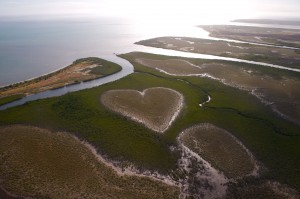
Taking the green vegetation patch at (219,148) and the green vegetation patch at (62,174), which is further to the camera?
the green vegetation patch at (219,148)

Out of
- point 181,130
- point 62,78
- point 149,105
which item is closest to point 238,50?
point 149,105

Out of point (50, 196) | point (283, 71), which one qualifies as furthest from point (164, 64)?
point (50, 196)

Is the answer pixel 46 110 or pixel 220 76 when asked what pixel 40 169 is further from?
pixel 220 76

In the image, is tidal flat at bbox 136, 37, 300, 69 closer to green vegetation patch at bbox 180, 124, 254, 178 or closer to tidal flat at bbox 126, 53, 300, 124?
tidal flat at bbox 126, 53, 300, 124

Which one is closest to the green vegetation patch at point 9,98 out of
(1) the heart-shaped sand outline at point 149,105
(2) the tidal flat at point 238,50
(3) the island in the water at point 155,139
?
(3) the island in the water at point 155,139

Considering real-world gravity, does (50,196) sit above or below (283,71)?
below

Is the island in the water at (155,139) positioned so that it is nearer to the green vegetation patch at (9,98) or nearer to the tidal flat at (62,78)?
the tidal flat at (62,78)

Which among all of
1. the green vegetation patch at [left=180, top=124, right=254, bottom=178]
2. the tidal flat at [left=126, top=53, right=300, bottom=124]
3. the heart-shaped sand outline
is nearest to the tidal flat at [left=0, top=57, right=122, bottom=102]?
the tidal flat at [left=126, top=53, right=300, bottom=124]
